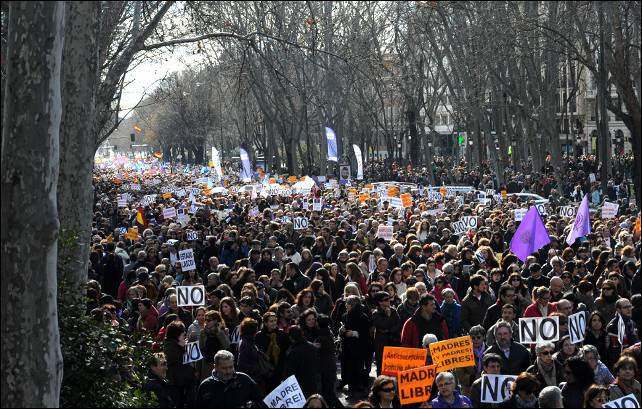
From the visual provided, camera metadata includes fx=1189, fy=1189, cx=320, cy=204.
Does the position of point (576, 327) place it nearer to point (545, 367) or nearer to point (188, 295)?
point (545, 367)

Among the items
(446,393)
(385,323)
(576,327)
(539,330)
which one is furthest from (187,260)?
(446,393)

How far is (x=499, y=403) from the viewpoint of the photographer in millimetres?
9391

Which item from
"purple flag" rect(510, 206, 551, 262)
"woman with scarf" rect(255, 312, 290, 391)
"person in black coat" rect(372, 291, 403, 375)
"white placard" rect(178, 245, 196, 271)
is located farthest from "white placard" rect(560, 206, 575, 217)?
"woman with scarf" rect(255, 312, 290, 391)

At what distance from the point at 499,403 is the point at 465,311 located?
381 cm

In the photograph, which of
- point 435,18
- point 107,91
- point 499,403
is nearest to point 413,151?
point 435,18

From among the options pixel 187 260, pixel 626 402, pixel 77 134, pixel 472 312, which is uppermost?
pixel 77 134

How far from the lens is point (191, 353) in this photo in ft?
36.0

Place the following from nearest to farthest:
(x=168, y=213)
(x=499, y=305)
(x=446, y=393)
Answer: (x=446, y=393) → (x=499, y=305) → (x=168, y=213)

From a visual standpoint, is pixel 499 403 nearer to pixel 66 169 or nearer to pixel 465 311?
pixel 465 311

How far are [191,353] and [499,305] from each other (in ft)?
11.3

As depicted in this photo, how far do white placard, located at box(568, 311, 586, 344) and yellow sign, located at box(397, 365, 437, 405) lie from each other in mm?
1679

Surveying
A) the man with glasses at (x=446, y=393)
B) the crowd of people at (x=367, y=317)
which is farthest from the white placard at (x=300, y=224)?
the man with glasses at (x=446, y=393)

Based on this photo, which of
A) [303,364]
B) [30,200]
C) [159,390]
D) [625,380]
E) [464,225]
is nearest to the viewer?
[30,200]

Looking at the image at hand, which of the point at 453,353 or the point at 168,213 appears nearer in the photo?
the point at 453,353
